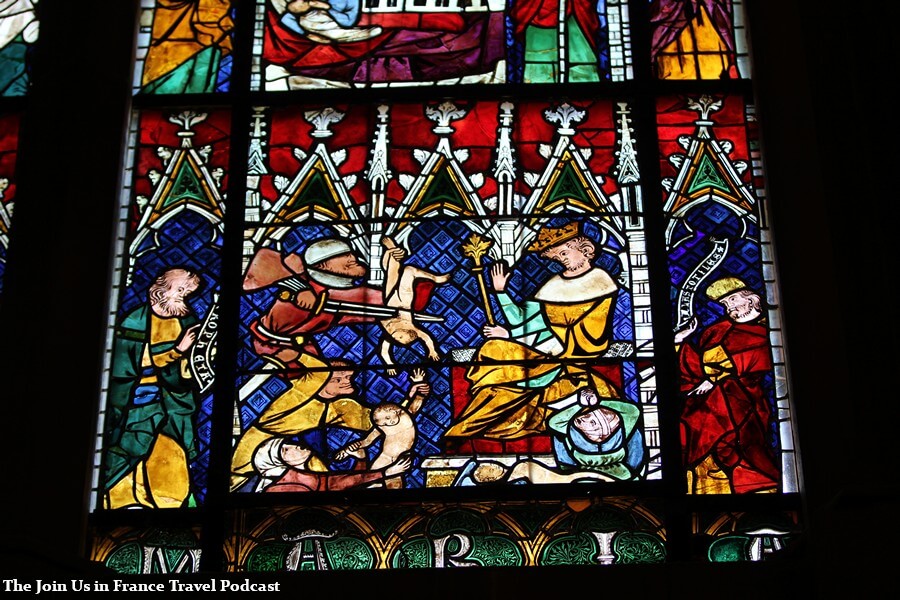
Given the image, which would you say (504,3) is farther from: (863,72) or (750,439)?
(750,439)

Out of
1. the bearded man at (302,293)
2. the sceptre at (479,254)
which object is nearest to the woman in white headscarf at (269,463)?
the bearded man at (302,293)

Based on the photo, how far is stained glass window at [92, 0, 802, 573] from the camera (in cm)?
645

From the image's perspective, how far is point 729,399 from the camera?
21.9 ft

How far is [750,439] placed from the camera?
6.59 meters

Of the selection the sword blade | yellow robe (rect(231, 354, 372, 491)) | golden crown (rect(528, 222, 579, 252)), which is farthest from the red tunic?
yellow robe (rect(231, 354, 372, 491))

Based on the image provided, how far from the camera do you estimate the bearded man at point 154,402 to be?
657 cm

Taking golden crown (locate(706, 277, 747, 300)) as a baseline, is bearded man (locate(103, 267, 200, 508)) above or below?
below

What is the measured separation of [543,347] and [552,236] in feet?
1.65

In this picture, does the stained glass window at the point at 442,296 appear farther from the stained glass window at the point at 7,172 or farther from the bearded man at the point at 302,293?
the stained glass window at the point at 7,172

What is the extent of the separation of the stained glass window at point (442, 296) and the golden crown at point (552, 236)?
1 cm

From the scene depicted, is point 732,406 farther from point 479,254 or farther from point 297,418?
point 297,418

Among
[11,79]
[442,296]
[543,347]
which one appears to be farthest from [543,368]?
[11,79]

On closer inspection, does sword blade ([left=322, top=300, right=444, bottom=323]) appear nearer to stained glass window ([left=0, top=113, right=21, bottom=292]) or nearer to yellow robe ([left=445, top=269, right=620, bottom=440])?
yellow robe ([left=445, top=269, right=620, bottom=440])

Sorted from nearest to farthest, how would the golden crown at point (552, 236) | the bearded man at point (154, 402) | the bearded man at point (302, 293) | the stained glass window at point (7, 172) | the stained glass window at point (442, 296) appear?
the stained glass window at point (442, 296) < the bearded man at point (154, 402) < the bearded man at point (302, 293) < the golden crown at point (552, 236) < the stained glass window at point (7, 172)
